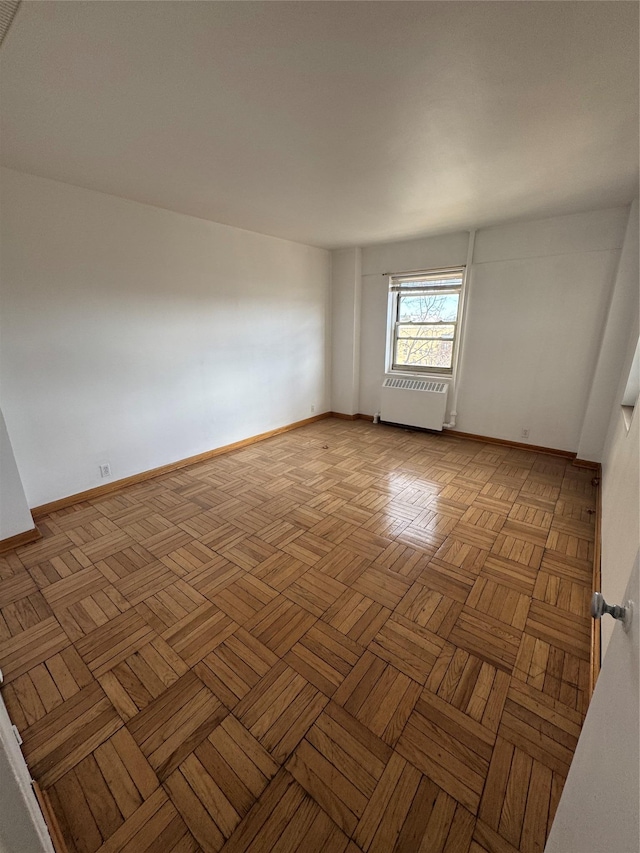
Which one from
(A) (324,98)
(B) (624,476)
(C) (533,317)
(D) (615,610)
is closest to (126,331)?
(A) (324,98)

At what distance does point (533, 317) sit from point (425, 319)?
3.83ft

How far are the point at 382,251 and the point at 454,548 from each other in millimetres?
3652

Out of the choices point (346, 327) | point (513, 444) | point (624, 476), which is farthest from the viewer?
point (346, 327)

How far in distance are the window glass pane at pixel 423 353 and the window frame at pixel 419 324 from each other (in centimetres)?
4

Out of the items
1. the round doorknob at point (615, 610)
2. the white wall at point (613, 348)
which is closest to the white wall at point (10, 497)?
the round doorknob at point (615, 610)

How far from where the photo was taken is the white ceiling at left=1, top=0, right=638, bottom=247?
1.07 metres

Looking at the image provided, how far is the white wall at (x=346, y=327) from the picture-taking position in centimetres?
441

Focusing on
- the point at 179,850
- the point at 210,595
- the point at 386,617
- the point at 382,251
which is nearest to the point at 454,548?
the point at 386,617

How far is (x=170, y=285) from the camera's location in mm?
2936

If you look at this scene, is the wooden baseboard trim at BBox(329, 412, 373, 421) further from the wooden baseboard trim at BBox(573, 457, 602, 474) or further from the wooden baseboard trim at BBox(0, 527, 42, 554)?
the wooden baseboard trim at BBox(0, 527, 42, 554)

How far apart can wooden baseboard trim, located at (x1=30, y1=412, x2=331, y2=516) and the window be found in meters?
1.86

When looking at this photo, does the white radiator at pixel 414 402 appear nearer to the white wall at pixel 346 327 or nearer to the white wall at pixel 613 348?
the white wall at pixel 346 327

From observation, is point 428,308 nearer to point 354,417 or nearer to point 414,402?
point 414,402

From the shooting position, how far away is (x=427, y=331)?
4141 mm
